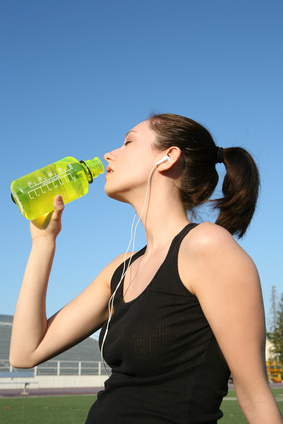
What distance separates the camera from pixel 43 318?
2.09m

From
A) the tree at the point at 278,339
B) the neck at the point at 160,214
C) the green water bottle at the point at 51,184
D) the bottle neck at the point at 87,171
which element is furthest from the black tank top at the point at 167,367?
the tree at the point at 278,339

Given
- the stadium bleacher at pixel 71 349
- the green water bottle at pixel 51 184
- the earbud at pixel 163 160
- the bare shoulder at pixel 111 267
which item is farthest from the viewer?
the stadium bleacher at pixel 71 349

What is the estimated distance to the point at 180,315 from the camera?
1.60 metres

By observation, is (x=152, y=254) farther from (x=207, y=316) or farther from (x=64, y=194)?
(x=64, y=194)

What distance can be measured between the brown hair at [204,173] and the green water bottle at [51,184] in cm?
51

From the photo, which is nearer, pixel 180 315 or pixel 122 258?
pixel 180 315

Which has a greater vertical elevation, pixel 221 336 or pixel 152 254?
pixel 152 254

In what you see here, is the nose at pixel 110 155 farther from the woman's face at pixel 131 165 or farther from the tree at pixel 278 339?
the tree at pixel 278 339

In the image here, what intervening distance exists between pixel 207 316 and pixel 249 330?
0.45 feet

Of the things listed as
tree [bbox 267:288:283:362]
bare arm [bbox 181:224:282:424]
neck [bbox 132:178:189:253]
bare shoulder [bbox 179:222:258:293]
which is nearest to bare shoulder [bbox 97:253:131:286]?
neck [bbox 132:178:189:253]

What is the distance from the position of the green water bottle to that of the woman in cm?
15

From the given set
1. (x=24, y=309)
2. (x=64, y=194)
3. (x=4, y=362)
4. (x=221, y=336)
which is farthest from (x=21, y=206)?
(x=4, y=362)

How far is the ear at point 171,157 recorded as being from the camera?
6.83 ft

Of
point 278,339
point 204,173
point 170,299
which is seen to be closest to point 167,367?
point 170,299
